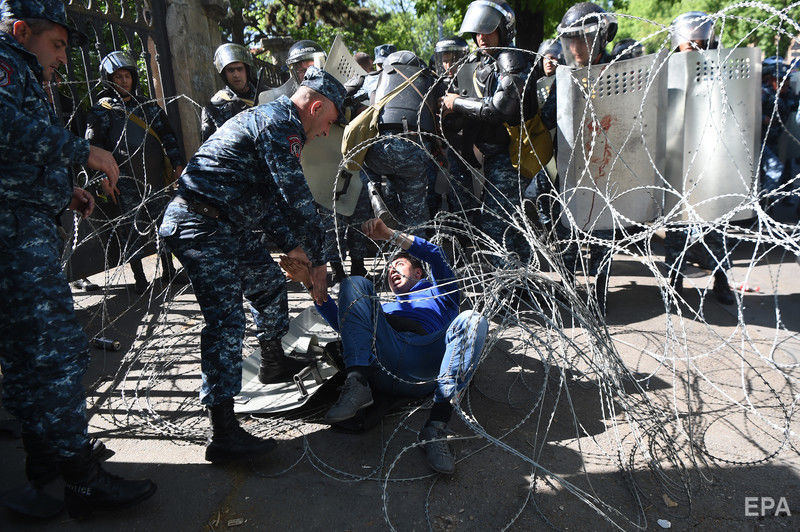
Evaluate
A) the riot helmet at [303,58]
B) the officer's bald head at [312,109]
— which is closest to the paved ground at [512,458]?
the officer's bald head at [312,109]

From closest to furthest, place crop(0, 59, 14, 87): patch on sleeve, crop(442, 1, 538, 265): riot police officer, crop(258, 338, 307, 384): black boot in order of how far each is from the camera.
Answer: crop(0, 59, 14, 87): patch on sleeve
crop(258, 338, 307, 384): black boot
crop(442, 1, 538, 265): riot police officer

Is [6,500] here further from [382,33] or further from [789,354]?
[382,33]

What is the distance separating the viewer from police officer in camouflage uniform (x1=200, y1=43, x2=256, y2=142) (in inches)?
180

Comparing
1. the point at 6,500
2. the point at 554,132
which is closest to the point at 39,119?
the point at 6,500

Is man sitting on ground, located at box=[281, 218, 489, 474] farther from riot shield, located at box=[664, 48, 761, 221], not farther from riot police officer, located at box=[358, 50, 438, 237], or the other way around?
riot shield, located at box=[664, 48, 761, 221]

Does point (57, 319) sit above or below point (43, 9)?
below

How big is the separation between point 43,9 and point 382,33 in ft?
83.5

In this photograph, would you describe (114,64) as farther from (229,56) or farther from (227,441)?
(227,441)

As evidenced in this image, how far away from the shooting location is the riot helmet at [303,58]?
16.3 feet

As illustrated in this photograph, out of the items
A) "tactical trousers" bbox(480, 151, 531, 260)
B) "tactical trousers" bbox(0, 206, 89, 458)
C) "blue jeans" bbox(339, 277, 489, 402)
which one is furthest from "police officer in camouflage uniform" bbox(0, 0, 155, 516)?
"tactical trousers" bbox(480, 151, 531, 260)

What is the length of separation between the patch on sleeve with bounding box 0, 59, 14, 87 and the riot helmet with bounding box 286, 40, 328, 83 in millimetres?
3372

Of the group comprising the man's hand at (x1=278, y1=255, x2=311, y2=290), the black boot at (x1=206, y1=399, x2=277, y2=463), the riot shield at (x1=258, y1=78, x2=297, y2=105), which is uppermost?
the riot shield at (x1=258, y1=78, x2=297, y2=105)

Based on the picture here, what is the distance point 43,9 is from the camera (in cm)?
192

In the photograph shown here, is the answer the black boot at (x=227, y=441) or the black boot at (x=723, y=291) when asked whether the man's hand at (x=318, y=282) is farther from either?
the black boot at (x=723, y=291)
